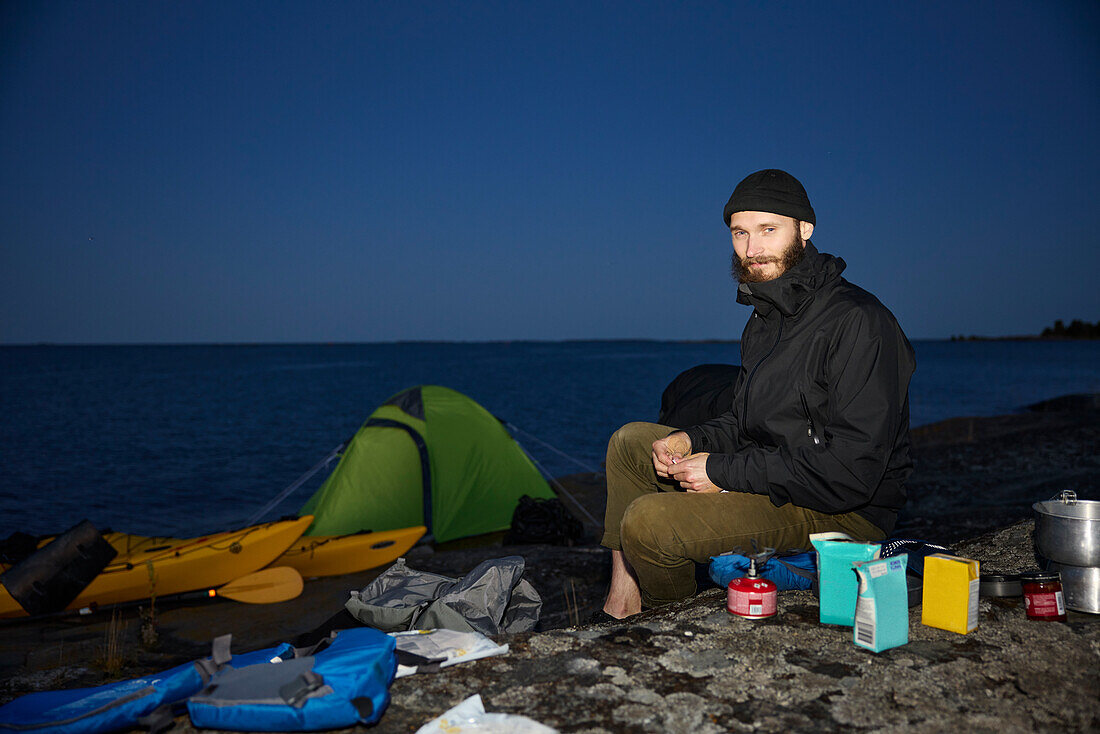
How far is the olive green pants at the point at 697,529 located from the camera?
2.71 m

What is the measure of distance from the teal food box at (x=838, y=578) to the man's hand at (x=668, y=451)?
0.74 m

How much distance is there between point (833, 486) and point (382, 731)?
1.78 meters

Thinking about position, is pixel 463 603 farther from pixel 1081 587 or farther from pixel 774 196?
pixel 1081 587

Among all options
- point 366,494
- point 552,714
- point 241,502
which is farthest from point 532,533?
point 241,502

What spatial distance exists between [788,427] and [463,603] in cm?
175

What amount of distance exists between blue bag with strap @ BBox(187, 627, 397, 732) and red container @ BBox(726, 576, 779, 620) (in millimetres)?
1281

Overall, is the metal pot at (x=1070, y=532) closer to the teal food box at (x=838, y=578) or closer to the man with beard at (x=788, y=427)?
the man with beard at (x=788, y=427)

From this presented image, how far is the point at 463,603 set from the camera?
3.33m

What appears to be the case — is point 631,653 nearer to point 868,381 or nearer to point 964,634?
point 964,634

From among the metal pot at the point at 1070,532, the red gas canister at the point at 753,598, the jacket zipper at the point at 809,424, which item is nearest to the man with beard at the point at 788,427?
the jacket zipper at the point at 809,424

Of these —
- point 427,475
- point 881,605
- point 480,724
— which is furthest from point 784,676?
point 427,475

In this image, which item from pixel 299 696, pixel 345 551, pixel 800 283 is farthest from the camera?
pixel 345 551

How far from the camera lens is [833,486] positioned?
8.49 feet

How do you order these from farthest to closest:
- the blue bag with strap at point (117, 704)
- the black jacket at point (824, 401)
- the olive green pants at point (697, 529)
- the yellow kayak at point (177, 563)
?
the yellow kayak at point (177, 563), the olive green pants at point (697, 529), the black jacket at point (824, 401), the blue bag with strap at point (117, 704)
